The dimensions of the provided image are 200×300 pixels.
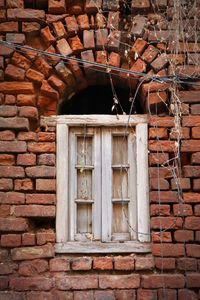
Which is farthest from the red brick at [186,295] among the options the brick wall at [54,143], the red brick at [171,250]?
the red brick at [171,250]

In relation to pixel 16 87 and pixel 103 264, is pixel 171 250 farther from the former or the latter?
pixel 16 87

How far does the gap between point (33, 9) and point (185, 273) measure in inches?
100

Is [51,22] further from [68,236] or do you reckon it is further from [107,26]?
[68,236]

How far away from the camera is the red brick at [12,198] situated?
3.59 metres

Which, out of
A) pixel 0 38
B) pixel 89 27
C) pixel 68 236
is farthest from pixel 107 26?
pixel 68 236

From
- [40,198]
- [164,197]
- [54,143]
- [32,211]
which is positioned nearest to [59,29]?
[54,143]

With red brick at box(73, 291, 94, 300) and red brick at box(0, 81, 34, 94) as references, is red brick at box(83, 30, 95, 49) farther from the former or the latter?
red brick at box(73, 291, 94, 300)

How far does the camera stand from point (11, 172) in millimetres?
3635

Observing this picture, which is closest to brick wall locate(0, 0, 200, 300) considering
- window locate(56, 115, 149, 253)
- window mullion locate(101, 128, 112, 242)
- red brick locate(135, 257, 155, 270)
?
red brick locate(135, 257, 155, 270)

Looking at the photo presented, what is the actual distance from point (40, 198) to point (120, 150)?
2.68ft

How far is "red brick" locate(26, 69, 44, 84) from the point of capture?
3785 mm

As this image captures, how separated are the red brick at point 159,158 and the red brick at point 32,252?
1076mm

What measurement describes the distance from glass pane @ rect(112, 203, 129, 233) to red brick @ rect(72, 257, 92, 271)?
37 cm

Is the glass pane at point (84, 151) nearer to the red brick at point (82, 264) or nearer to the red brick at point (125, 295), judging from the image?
the red brick at point (82, 264)
